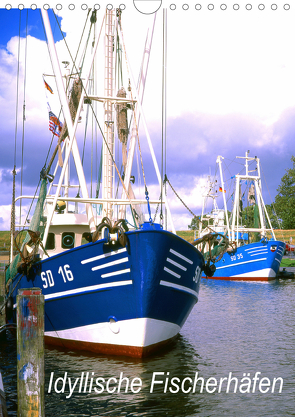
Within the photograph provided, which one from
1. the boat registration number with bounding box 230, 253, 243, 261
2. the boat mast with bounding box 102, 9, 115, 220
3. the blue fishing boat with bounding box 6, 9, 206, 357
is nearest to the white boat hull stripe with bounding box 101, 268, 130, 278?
the blue fishing boat with bounding box 6, 9, 206, 357

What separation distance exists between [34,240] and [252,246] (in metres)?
29.1

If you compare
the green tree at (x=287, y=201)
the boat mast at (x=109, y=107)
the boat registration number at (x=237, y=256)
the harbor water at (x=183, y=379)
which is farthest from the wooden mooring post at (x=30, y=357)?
the green tree at (x=287, y=201)

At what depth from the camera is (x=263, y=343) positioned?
13.4 m

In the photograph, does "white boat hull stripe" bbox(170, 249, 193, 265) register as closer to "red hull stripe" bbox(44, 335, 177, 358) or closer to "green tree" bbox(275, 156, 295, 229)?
"red hull stripe" bbox(44, 335, 177, 358)

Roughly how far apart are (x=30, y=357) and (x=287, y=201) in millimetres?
66737

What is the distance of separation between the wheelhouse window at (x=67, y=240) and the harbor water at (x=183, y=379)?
3575 mm

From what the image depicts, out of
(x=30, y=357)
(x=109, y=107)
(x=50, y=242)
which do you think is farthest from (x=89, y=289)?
(x=109, y=107)

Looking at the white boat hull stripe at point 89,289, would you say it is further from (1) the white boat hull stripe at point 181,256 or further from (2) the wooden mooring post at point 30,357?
(2) the wooden mooring post at point 30,357

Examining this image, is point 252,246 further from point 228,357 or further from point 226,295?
point 228,357

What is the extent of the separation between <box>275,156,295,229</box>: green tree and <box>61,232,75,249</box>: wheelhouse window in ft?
189

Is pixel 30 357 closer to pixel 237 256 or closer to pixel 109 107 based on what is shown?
pixel 109 107

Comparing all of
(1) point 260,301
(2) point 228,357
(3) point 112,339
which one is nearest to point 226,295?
(1) point 260,301

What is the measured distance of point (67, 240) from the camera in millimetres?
15047

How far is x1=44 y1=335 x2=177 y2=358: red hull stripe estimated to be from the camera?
35.0 feet
